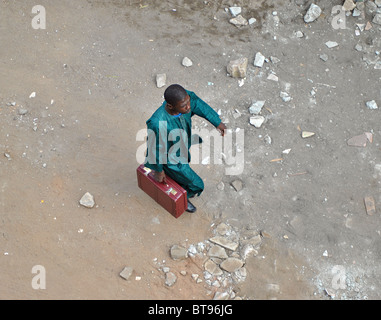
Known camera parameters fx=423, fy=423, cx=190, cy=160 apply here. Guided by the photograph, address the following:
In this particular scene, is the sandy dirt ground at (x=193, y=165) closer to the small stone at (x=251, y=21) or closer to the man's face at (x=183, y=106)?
the small stone at (x=251, y=21)

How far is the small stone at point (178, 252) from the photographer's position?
4.11 m

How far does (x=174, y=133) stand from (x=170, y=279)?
143cm

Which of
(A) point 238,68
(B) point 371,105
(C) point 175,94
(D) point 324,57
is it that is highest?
(C) point 175,94

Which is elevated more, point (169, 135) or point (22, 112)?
point (169, 135)

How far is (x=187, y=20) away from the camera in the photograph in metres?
5.73

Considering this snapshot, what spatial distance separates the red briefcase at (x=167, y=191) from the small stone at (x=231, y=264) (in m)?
0.65

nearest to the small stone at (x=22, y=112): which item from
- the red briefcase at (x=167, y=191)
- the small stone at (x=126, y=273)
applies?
the red briefcase at (x=167, y=191)

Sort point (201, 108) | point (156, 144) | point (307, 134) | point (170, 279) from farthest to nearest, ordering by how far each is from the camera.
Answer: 1. point (307, 134)
2. point (170, 279)
3. point (201, 108)
4. point (156, 144)

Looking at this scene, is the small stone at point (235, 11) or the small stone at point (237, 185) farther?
the small stone at point (235, 11)

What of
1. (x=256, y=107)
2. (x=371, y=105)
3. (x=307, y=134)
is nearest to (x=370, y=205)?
(x=307, y=134)

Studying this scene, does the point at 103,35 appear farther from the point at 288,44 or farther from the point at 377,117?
the point at 377,117

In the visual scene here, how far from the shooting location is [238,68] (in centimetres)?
520

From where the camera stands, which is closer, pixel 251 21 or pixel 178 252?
pixel 178 252

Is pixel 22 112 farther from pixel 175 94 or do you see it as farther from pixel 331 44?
pixel 331 44
